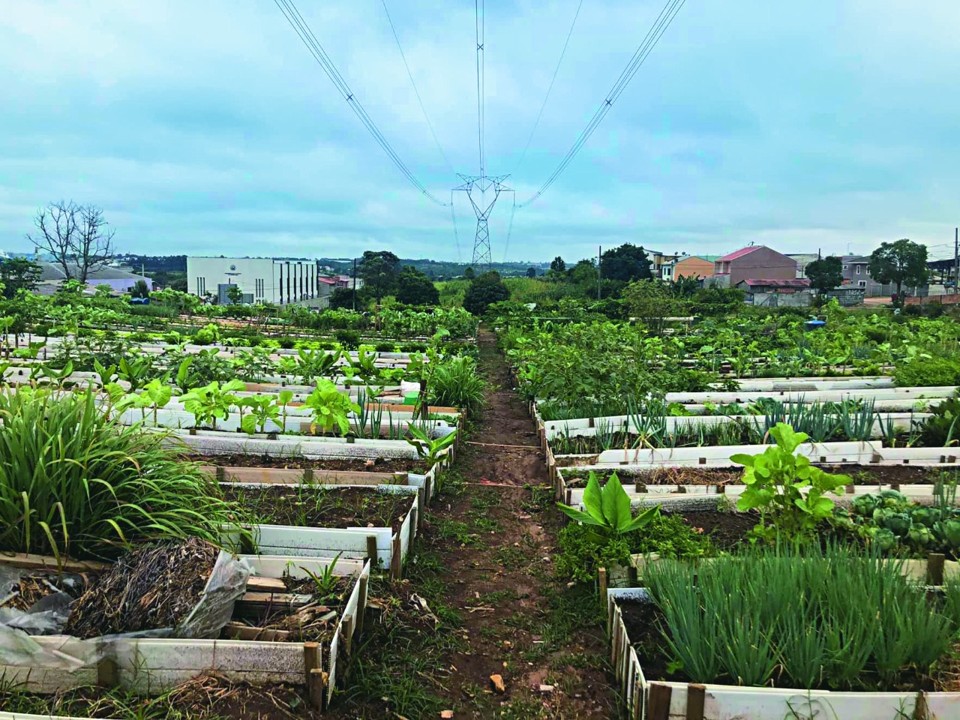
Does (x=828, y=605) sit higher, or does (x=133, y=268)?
(x=133, y=268)

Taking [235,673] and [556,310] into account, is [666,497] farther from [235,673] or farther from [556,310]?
[556,310]

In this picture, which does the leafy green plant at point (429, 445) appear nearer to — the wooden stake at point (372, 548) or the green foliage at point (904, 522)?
the wooden stake at point (372, 548)

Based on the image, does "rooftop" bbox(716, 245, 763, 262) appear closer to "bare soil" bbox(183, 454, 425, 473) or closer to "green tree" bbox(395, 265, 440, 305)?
"green tree" bbox(395, 265, 440, 305)

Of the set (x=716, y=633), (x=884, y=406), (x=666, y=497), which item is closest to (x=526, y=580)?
(x=666, y=497)

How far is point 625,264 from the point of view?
4444 centimetres

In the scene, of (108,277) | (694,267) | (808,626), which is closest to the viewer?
(808,626)

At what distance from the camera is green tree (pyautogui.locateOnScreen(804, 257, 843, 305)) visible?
150ft

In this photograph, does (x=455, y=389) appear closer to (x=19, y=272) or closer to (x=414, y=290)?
(x=414, y=290)

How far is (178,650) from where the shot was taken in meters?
2.23

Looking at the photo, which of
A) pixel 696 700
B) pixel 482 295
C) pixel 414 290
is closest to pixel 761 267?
pixel 414 290

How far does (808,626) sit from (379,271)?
29605mm

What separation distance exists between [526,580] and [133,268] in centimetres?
8358

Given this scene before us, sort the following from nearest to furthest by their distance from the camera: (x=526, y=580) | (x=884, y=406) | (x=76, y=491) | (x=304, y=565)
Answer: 1. (x=76, y=491)
2. (x=304, y=565)
3. (x=526, y=580)
4. (x=884, y=406)

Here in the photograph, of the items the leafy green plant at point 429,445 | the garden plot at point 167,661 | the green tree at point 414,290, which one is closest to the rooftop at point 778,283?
the green tree at point 414,290
